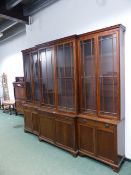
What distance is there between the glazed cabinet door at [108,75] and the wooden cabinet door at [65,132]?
2.24 feet

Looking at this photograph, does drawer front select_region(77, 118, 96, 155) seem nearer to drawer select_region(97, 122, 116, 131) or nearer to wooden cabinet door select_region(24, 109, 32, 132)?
drawer select_region(97, 122, 116, 131)

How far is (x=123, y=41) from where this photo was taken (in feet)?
8.63

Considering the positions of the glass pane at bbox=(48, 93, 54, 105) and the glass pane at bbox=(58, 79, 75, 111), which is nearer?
the glass pane at bbox=(58, 79, 75, 111)

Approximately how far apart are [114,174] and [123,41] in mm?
2191

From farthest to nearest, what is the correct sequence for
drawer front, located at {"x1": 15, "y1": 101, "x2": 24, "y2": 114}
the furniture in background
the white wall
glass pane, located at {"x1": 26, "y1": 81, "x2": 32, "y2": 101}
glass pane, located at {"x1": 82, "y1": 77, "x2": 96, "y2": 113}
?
drawer front, located at {"x1": 15, "y1": 101, "x2": 24, "y2": 114}
the furniture in background
glass pane, located at {"x1": 26, "y1": 81, "x2": 32, "y2": 101}
glass pane, located at {"x1": 82, "y1": 77, "x2": 96, "y2": 113}
the white wall

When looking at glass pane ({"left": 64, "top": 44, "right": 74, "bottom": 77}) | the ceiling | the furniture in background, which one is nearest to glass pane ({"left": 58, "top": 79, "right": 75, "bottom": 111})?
glass pane ({"left": 64, "top": 44, "right": 74, "bottom": 77})

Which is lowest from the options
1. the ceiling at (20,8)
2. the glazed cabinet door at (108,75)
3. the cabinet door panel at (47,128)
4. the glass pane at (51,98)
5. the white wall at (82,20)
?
the cabinet door panel at (47,128)

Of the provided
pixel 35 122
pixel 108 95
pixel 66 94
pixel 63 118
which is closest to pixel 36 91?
pixel 35 122

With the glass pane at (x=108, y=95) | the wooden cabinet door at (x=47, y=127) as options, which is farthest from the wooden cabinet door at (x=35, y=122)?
the glass pane at (x=108, y=95)

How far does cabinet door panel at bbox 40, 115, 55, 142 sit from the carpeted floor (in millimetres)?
184

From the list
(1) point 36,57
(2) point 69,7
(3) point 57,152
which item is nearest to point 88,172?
(3) point 57,152

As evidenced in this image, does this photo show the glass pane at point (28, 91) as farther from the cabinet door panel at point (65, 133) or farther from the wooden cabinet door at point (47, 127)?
the cabinet door panel at point (65, 133)

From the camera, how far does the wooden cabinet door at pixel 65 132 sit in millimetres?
3075

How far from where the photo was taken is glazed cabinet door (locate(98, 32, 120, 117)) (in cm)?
254
